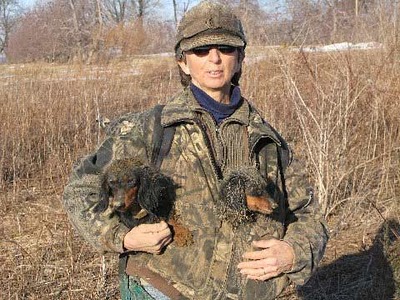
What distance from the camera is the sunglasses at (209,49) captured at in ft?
5.35

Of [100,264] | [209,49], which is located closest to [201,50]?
[209,49]

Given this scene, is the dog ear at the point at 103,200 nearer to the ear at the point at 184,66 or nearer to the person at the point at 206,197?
the person at the point at 206,197

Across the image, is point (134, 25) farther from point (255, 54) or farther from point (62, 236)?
point (62, 236)

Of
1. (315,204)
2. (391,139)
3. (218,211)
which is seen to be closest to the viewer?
(218,211)

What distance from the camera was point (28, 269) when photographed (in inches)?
142

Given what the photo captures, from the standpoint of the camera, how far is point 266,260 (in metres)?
1.53

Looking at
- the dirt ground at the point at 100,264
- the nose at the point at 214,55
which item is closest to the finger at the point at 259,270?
the nose at the point at 214,55

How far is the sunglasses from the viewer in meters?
1.63

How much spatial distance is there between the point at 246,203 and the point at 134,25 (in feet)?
36.4

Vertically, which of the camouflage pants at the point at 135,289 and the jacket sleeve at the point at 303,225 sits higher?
the jacket sleeve at the point at 303,225

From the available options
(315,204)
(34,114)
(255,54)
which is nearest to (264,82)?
(255,54)

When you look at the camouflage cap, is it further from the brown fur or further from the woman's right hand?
the woman's right hand

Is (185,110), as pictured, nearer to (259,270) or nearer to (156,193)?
(156,193)

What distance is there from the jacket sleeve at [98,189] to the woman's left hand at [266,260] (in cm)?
36
